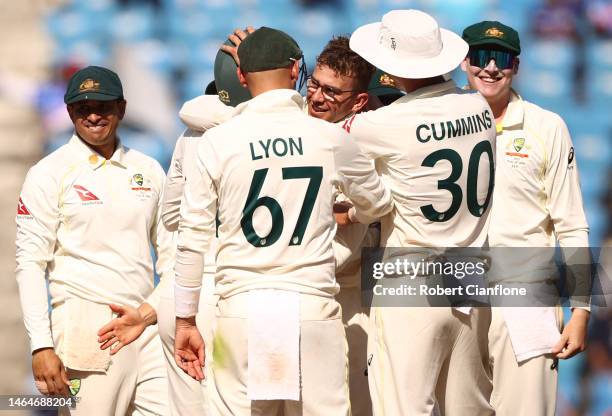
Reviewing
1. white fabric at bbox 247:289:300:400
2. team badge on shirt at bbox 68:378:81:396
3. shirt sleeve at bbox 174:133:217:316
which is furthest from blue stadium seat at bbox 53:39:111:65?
white fabric at bbox 247:289:300:400

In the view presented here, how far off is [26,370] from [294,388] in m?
3.66

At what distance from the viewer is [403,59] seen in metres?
5.36

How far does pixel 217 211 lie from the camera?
5305 mm

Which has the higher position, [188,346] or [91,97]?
[91,97]

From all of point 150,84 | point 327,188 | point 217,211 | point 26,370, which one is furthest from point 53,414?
point 327,188

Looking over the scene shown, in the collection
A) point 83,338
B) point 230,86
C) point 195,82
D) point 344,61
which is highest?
point 195,82

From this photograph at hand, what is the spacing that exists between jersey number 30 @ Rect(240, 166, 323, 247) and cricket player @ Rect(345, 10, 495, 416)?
538 millimetres

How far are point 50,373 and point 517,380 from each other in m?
2.03

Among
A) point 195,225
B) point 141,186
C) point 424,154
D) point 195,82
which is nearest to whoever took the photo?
point 195,225

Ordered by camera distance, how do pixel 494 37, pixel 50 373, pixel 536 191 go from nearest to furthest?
pixel 50 373 < pixel 536 191 < pixel 494 37

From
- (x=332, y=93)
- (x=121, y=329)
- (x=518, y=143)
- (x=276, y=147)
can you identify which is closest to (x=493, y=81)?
(x=518, y=143)

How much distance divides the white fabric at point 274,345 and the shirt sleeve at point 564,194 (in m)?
1.60

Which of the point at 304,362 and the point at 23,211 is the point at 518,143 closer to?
→ the point at 304,362

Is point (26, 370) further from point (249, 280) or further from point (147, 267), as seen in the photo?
point (249, 280)
